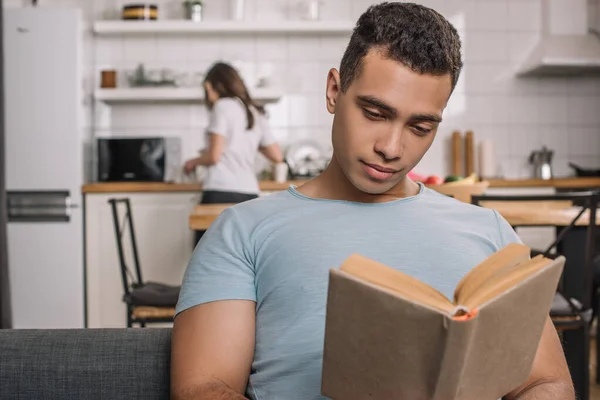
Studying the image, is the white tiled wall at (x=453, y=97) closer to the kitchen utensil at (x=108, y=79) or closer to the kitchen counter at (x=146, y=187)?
the kitchen utensil at (x=108, y=79)

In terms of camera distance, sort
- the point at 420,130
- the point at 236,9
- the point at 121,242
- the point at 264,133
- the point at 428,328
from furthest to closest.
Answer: the point at 236,9 < the point at 264,133 < the point at 121,242 < the point at 420,130 < the point at 428,328

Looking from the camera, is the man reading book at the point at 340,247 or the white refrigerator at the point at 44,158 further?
the white refrigerator at the point at 44,158

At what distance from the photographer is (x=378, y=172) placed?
3.60 feet

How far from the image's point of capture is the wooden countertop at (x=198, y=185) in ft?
14.7

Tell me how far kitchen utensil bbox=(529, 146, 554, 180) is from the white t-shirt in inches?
72.6

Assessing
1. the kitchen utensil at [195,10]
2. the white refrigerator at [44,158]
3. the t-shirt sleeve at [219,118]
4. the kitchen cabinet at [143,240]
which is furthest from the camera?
the kitchen utensil at [195,10]

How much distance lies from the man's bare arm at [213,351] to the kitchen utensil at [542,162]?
4.14 meters

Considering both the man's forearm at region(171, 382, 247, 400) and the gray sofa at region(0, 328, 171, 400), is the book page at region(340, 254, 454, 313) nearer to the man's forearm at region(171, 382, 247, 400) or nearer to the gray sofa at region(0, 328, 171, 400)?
the man's forearm at region(171, 382, 247, 400)

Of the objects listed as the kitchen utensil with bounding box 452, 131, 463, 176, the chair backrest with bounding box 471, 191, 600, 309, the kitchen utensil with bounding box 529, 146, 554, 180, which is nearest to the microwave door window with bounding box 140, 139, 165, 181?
the kitchen utensil with bounding box 452, 131, 463, 176

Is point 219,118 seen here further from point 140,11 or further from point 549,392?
point 549,392

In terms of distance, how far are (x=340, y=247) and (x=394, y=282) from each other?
313mm

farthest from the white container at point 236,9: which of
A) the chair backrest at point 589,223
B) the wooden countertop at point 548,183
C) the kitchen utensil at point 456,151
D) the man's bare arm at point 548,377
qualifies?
the man's bare arm at point 548,377

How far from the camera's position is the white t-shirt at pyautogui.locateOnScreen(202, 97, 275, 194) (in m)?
3.77

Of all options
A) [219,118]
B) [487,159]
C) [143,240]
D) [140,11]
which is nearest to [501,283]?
[219,118]
